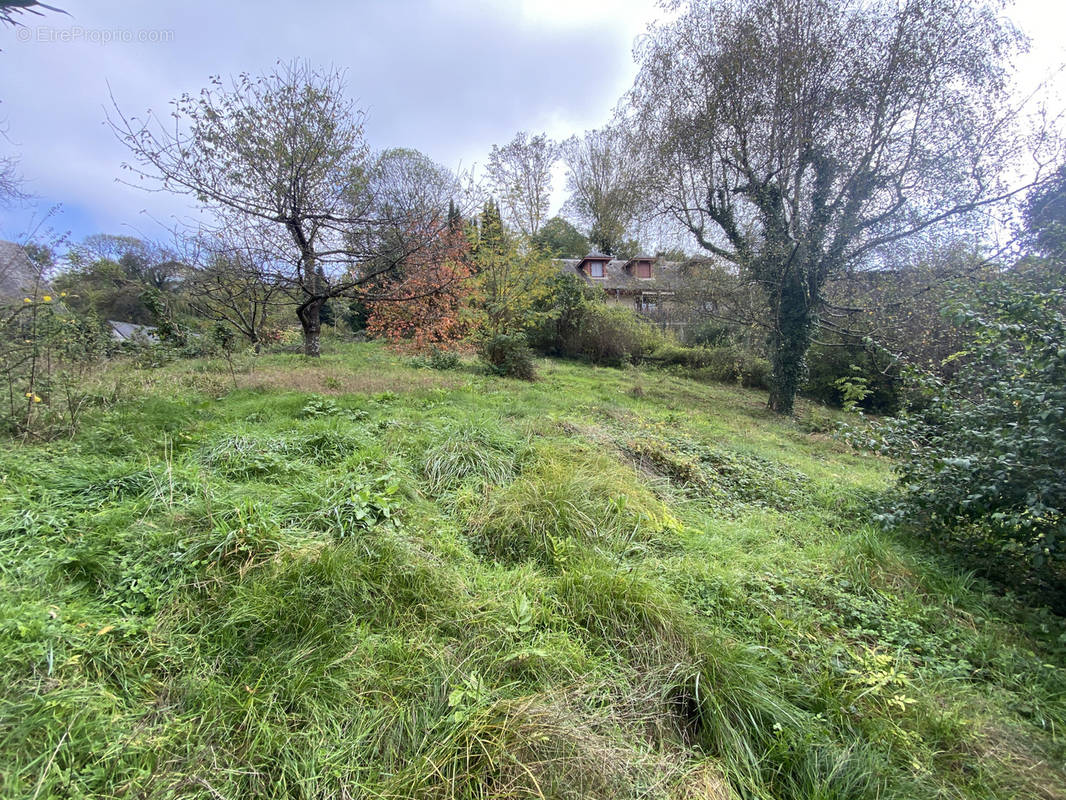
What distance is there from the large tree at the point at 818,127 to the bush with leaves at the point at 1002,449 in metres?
7.88

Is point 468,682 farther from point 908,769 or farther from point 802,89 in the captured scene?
point 802,89

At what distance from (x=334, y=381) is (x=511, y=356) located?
445 centimetres

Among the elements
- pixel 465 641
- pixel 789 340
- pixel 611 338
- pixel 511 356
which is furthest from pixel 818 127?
pixel 465 641

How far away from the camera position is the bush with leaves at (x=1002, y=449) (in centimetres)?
268

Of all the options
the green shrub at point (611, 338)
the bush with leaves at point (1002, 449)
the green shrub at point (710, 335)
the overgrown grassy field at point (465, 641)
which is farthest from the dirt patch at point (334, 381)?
the green shrub at point (710, 335)

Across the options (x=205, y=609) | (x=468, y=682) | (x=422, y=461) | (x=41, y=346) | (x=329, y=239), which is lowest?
(x=468, y=682)

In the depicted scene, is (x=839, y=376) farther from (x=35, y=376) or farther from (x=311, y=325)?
Answer: (x=35, y=376)

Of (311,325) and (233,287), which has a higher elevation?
(233,287)

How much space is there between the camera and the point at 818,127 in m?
9.34

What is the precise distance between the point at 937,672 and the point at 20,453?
239 inches

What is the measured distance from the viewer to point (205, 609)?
1.99 meters

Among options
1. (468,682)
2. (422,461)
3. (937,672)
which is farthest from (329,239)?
(937,672)

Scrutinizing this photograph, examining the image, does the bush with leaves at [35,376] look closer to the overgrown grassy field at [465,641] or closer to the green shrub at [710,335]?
the overgrown grassy field at [465,641]

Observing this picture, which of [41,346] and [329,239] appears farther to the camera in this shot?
[329,239]
